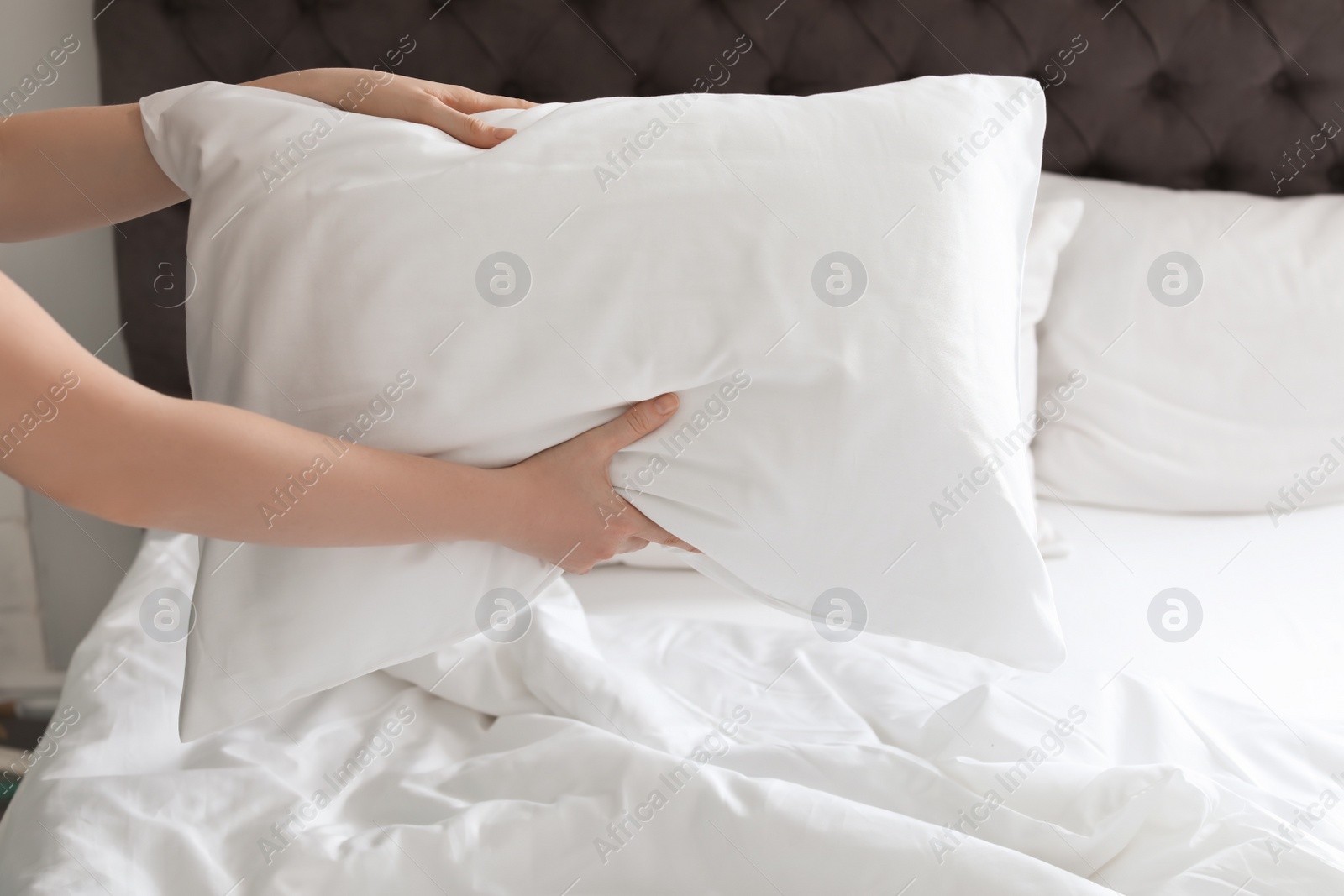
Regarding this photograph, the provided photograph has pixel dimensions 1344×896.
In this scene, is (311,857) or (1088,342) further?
(1088,342)

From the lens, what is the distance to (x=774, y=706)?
0.98 meters

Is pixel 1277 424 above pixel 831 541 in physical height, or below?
below

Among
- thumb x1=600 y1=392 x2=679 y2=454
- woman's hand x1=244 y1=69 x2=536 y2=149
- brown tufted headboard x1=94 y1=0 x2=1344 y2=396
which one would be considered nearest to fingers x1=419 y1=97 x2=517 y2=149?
woman's hand x1=244 y1=69 x2=536 y2=149

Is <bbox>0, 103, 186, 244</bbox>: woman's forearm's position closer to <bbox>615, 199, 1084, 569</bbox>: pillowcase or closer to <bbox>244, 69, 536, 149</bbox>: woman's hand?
<bbox>244, 69, 536, 149</bbox>: woman's hand

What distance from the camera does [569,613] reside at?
1041 mm

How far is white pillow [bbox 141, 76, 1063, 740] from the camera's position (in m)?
0.72

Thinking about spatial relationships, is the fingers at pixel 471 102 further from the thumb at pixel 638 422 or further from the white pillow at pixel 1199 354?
the white pillow at pixel 1199 354

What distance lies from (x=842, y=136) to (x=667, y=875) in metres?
0.58

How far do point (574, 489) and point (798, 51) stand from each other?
0.86m

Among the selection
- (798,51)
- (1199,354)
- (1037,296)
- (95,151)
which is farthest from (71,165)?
(1199,354)

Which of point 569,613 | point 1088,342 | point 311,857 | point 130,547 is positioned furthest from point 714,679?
point 130,547

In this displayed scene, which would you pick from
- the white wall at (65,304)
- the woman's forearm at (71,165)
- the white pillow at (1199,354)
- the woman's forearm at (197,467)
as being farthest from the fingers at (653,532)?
the white wall at (65,304)

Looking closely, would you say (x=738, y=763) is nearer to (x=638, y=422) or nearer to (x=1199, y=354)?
(x=638, y=422)

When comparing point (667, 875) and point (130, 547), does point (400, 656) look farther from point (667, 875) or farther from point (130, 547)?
point (130, 547)
